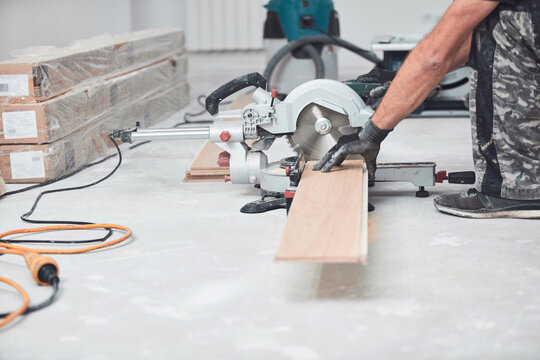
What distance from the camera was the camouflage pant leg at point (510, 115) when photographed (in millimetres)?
2133

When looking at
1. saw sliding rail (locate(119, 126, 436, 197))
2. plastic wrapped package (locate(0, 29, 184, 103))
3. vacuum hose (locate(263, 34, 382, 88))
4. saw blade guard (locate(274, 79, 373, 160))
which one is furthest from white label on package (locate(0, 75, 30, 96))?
vacuum hose (locate(263, 34, 382, 88))

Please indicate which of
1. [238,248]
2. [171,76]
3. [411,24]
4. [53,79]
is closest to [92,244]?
[238,248]

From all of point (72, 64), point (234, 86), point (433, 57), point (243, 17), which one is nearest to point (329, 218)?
point (433, 57)

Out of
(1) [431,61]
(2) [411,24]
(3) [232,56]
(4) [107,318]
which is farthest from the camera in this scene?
(3) [232,56]

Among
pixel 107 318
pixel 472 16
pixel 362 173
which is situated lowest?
pixel 107 318

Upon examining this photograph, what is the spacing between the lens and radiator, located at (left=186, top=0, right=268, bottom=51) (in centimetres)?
707

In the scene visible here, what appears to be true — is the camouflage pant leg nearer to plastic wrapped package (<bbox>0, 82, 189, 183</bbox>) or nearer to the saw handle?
the saw handle

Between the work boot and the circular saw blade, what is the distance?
1.32ft

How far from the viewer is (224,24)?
23.6 feet

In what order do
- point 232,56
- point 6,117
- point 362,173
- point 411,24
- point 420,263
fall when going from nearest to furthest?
1. point 420,263
2. point 362,173
3. point 6,117
4. point 411,24
5. point 232,56

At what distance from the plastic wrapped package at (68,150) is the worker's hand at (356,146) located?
1215mm

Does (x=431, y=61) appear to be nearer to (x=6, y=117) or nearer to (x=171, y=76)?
(x=6, y=117)

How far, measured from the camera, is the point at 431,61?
82.8 inches

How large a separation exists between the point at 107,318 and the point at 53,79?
1.60 m
